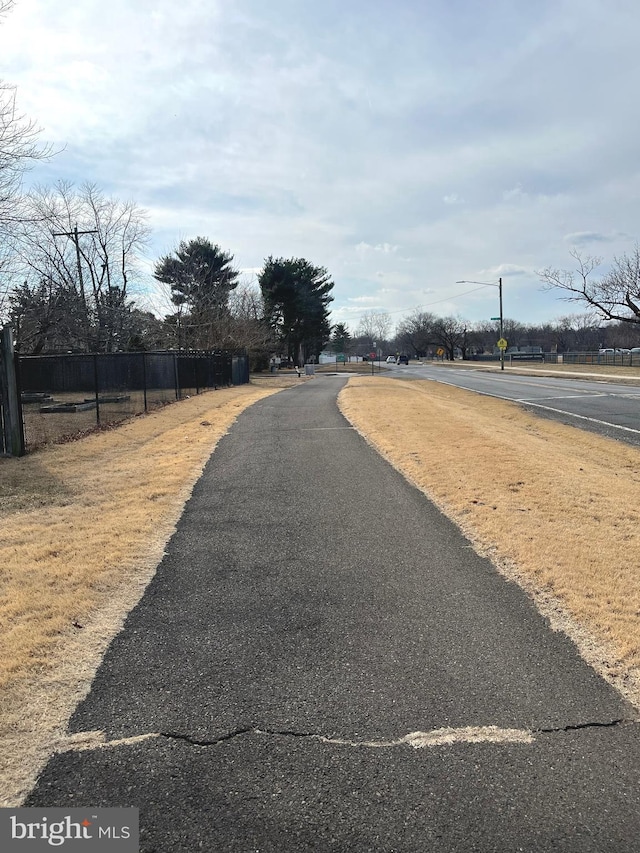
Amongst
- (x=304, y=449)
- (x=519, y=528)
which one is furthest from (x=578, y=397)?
(x=519, y=528)

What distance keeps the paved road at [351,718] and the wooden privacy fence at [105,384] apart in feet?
30.2

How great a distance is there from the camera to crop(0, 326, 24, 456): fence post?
955 centimetres

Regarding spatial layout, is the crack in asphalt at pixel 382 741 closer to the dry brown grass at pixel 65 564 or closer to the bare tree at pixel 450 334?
the dry brown grass at pixel 65 564

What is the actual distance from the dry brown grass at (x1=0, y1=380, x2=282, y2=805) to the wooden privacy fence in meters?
3.81

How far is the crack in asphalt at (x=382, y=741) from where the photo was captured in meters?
2.51

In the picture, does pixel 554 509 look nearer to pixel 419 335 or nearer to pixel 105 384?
pixel 105 384

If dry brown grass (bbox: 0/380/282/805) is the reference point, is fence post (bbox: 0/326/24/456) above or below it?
above

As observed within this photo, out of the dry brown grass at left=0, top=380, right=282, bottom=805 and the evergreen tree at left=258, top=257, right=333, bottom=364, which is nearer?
the dry brown grass at left=0, top=380, right=282, bottom=805

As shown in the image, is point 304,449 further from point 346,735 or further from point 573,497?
point 346,735

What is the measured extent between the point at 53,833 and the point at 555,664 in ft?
8.31

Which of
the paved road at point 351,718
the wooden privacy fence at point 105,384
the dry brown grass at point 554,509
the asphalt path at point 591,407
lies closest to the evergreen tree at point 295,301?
the wooden privacy fence at point 105,384

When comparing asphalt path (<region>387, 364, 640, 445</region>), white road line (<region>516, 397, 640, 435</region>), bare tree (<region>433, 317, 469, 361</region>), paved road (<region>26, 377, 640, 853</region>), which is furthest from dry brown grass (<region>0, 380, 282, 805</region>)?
bare tree (<region>433, 317, 469, 361</region>)

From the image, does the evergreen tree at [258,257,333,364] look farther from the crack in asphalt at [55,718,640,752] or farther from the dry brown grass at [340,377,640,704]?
the crack in asphalt at [55,718,640,752]

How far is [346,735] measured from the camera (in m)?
2.57
